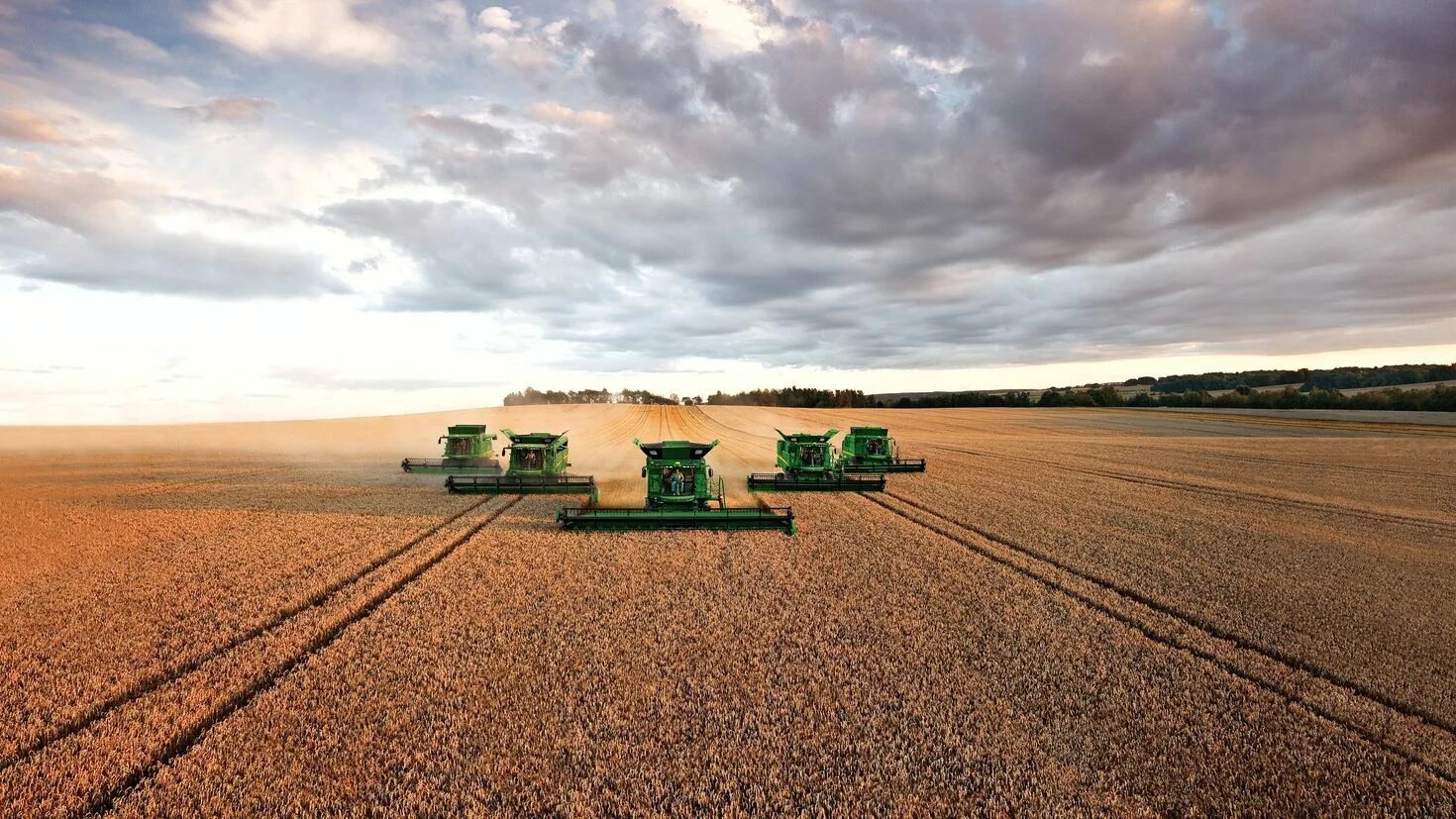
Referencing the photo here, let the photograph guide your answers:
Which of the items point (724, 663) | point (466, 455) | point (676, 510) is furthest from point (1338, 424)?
point (724, 663)

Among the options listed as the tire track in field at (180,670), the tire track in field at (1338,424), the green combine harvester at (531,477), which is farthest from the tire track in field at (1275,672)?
the tire track in field at (1338,424)

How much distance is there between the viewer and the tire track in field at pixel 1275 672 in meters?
7.05

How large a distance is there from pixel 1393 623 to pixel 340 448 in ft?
161

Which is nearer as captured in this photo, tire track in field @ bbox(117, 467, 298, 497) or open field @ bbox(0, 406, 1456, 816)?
open field @ bbox(0, 406, 1456, 816)

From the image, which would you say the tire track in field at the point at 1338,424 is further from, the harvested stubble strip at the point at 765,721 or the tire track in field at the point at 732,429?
the harvested stubble strip at the point at 765,721

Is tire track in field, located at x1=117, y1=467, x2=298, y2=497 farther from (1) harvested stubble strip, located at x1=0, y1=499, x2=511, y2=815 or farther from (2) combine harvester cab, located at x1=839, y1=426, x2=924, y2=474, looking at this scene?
(2) combine harvester cab, located at x1=839, y1=426, x2=924, y2=474

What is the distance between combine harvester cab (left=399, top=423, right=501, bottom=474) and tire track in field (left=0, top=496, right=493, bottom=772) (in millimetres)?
13880

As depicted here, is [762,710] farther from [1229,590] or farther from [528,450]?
[528,450]

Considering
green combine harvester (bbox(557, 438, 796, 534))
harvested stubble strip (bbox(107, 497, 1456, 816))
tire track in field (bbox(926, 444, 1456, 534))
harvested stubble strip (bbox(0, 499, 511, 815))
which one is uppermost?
green combine harvester (bbox(557, 438, 796, 534))

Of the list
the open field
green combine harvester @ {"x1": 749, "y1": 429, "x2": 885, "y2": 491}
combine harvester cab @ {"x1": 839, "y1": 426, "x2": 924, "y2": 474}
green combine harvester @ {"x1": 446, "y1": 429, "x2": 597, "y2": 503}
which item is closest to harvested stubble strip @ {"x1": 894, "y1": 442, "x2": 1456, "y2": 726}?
the open field

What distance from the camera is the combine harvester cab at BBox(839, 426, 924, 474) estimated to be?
2797cm

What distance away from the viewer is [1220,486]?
26.5 meters

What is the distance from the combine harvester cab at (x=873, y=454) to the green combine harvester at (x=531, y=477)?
37.5ft

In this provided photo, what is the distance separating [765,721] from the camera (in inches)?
276
